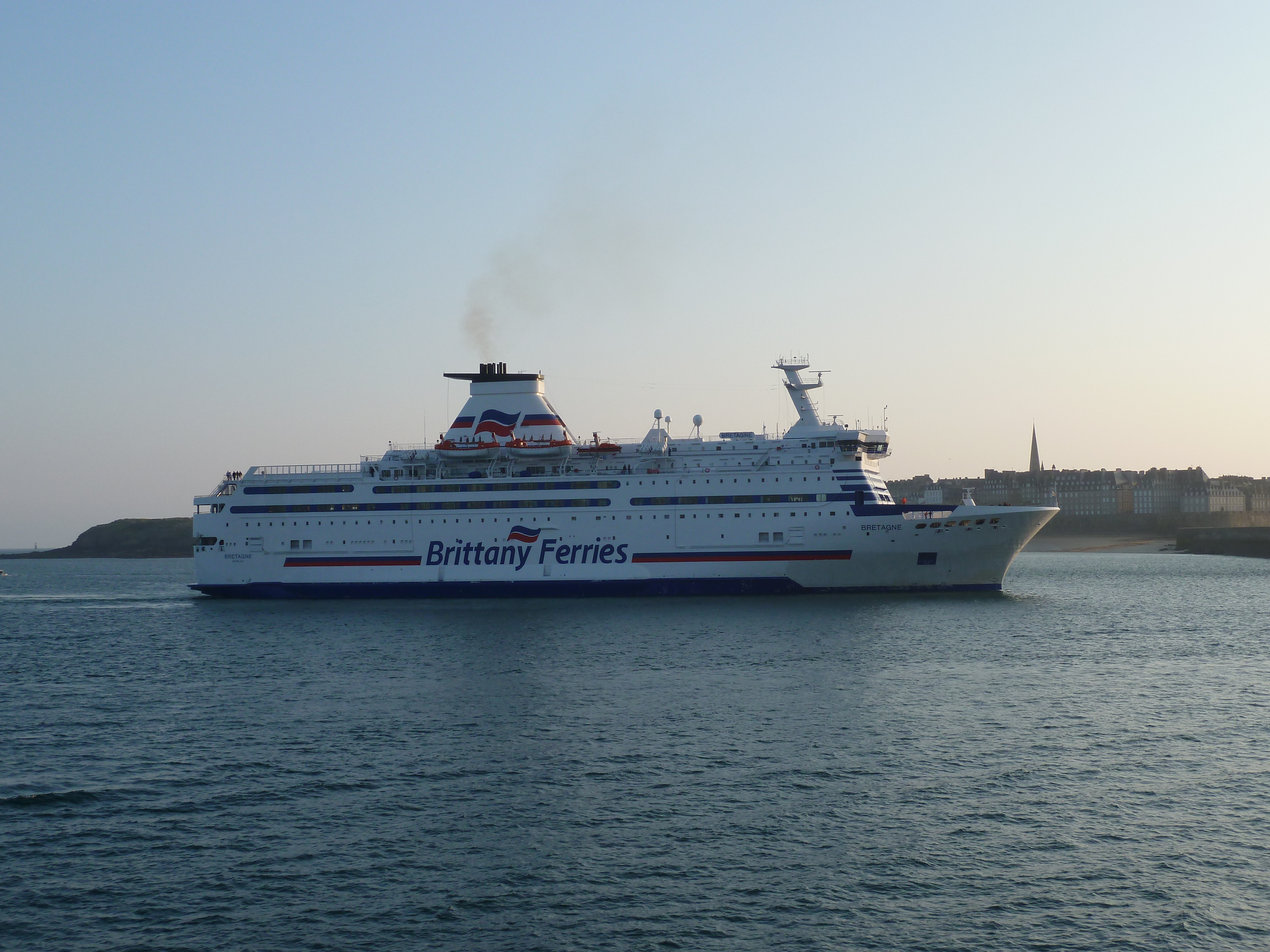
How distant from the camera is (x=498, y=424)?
48750mm

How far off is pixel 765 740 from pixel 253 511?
3649 centimetres

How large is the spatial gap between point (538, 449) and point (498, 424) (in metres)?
2.65

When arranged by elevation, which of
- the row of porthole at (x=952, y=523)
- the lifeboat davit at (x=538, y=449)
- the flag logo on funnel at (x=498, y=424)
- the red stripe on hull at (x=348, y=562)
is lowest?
the red stripe on hull at (x=348, y=562)

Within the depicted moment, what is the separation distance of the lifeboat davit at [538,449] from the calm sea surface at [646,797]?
1701 centimetres

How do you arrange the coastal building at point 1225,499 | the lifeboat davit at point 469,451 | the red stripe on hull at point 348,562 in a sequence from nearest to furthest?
the red stripe on hull at point 348,562 < the lifeboat davit at point 469,451 < the coastal building at point 1225,499

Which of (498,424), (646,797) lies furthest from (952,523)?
(646,797)

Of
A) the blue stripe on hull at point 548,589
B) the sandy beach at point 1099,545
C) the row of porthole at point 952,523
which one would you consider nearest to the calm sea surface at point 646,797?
the row of porthole at point 952,523

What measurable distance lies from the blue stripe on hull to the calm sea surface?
41.1 ft

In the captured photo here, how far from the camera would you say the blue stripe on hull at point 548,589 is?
44.2 meters

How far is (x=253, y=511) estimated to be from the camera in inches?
1912

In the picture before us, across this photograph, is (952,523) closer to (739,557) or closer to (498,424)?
(739,557)

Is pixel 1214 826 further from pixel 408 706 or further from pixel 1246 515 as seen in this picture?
pixel 1246 515

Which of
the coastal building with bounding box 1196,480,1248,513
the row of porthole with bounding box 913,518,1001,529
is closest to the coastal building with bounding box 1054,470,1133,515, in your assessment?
the coastal building with bounding box 1196,480,1248,513

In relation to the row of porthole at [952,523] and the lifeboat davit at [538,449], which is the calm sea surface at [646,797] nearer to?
the row of porthole at [952,523]
